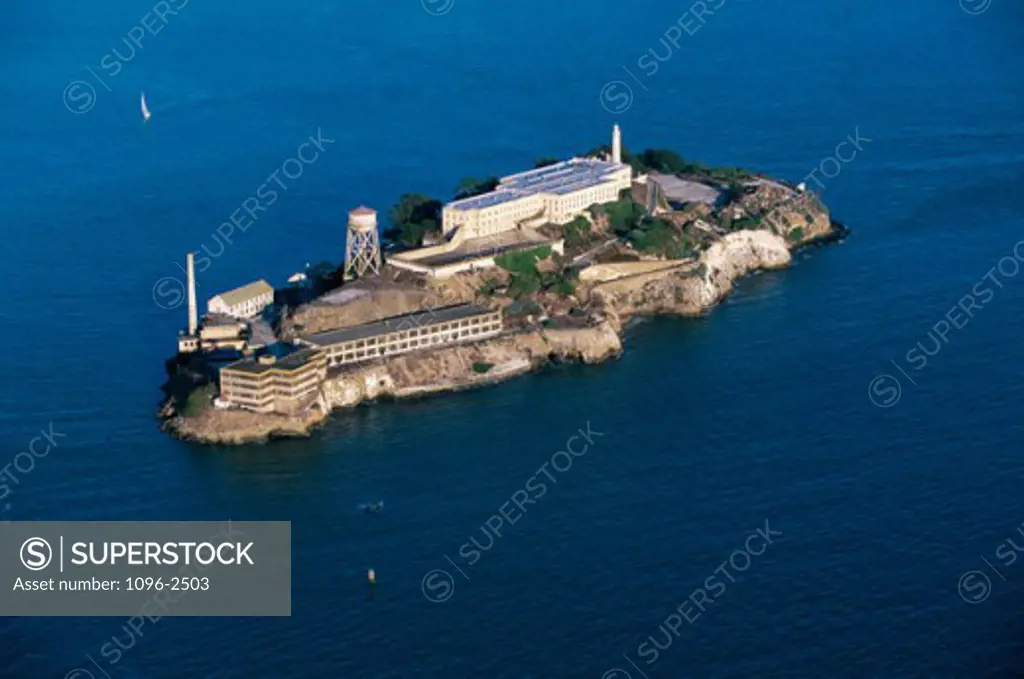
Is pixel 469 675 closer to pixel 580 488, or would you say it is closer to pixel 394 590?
pixel 394 590

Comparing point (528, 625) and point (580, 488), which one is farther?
point (580, 488)

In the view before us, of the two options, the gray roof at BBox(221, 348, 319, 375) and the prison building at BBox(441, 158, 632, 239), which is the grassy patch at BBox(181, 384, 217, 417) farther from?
the prison building at BBox(441, 158, 632, 239)

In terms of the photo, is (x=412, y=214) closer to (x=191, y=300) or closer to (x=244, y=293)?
(x=244, y=293)

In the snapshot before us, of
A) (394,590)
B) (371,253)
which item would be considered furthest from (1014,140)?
(394,590)

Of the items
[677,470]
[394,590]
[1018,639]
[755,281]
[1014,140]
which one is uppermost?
[1014,140]

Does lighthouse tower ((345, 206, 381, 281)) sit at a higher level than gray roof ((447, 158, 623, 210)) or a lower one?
lower

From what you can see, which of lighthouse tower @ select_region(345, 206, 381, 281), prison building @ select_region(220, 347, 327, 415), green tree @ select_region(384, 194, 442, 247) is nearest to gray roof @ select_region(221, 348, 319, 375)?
prison building @ select_region(220, 347, 327, 415)

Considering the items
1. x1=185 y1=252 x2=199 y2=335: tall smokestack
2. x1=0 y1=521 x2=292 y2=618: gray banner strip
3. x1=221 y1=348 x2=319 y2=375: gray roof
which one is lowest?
x1=0 y1=521 x2=292 y2=618: gray banner strip

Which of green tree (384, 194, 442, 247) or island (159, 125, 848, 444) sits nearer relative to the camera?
island (159, 125, 848, 444)
